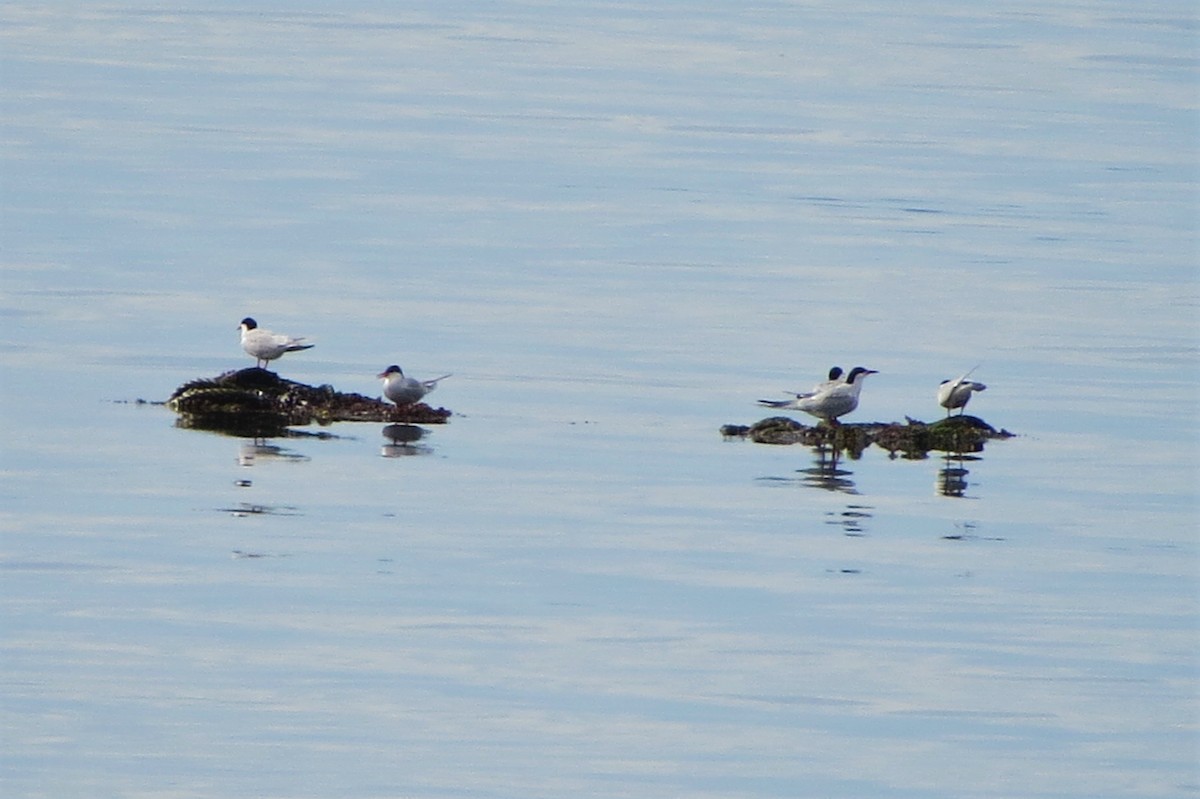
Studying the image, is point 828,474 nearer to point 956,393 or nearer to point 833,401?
point 833,401

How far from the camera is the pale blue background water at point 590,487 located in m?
11.5

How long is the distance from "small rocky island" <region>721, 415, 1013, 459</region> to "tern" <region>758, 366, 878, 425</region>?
0.12m

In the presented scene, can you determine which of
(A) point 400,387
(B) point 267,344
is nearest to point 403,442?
(A) point 400,387

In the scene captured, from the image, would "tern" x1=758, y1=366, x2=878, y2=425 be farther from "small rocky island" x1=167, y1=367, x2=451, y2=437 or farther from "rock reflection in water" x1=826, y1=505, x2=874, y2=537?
"rock reflection in water" x1=826, y1=505, x2=874, y2=537

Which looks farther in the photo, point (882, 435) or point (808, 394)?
point (808, 394)

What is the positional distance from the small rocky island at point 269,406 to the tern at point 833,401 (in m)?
2.40

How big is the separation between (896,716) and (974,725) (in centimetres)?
32

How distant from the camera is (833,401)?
1897cm

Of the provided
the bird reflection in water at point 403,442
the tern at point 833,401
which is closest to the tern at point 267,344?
the bird reflection in water at point 403,442

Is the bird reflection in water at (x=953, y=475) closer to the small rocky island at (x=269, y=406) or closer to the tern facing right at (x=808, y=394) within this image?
the tern facing right at (x=808, y=394)

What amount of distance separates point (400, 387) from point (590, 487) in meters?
2.68

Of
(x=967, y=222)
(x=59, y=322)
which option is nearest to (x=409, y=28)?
(x=967, y=222)

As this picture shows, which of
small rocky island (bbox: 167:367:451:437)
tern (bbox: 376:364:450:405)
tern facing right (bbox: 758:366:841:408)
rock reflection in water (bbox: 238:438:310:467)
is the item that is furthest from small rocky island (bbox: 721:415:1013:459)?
rock reflection in water (bbox: 238:438:310:467)

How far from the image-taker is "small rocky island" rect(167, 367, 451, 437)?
1875 cm
